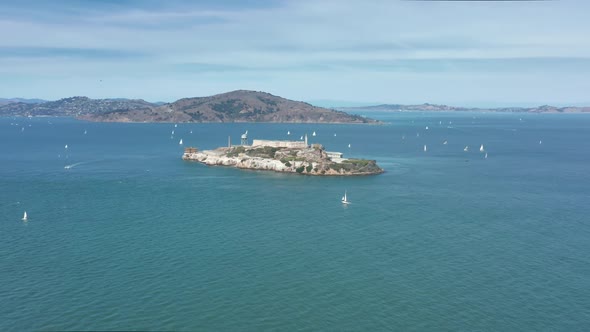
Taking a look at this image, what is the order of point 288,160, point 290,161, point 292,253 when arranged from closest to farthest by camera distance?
→ point 292,253 < point 290,161 < point 288,160

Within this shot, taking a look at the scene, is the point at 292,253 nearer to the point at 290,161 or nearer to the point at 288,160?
the point at 290,161

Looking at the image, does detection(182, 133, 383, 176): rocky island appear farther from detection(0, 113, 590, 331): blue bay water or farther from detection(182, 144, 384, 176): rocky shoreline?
detection(0, 113, 590, 331): blue bay water

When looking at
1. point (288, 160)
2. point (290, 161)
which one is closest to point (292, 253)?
point (290, 161)

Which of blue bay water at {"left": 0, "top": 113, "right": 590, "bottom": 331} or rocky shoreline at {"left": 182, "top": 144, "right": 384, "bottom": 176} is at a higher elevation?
rocky shoreline at {"left": 182, "top": 144, "right": 384, "bottom": 176}

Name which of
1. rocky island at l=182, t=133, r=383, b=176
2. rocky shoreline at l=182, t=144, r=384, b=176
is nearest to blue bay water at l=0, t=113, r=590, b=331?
rocky shoreline at l=182, t=144, r=384, b=176

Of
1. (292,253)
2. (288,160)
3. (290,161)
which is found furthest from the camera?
(288,160)

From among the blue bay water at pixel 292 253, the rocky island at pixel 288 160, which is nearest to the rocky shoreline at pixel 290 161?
the rocky island at pixel 288 160

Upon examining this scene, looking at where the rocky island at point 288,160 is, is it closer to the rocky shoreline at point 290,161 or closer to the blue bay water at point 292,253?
the rocky shoreline at point 290,161

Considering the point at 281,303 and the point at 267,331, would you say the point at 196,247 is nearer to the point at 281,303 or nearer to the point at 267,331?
the point at 281,303

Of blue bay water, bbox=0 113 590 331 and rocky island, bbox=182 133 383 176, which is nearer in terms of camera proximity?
blue bay water, bbox=0 113 590 331
